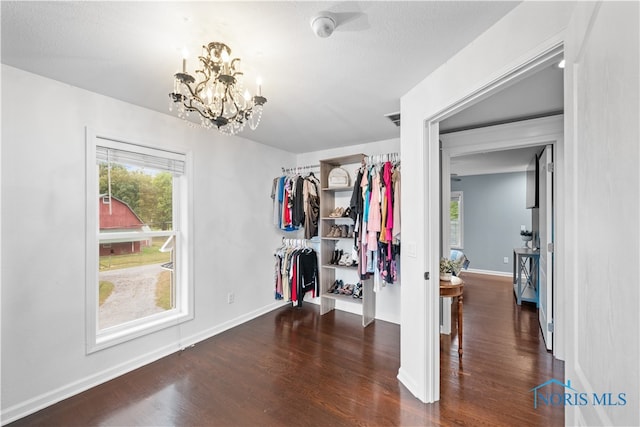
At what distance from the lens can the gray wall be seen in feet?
19.3

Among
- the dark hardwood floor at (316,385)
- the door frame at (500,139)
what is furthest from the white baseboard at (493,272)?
the door frame at (500,139)

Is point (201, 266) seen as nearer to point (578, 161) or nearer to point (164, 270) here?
point (164, 270)

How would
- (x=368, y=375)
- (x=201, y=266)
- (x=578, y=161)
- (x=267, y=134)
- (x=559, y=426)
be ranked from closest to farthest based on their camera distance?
(x=578, y=161)
(x=559, y=426)
(x=368, y=375)
(x=201, y=266)
(x=267, y=134)

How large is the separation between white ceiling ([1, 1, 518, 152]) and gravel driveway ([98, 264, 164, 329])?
62.2 inches

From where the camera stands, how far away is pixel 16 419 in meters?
1.80

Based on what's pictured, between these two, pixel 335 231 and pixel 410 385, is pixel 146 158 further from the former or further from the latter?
pixel 410 385

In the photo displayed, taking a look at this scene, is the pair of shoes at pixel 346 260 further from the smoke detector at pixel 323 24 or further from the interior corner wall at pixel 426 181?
the smoke detector at pixel 323 24

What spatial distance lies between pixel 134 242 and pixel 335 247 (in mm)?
2471

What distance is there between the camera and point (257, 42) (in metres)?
1.56

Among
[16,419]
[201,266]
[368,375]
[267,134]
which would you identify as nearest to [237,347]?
[201,266]

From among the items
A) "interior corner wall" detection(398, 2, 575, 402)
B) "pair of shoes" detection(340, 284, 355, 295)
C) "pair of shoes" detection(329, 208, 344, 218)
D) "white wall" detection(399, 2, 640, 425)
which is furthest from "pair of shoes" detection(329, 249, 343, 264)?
"white wall" detection(399, 2, 640, 425)

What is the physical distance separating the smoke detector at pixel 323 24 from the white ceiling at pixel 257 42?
3cm

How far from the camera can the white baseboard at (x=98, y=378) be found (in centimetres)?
182

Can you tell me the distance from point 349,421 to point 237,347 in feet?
4.81
